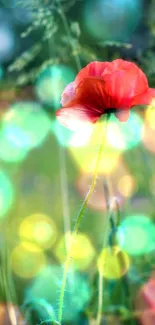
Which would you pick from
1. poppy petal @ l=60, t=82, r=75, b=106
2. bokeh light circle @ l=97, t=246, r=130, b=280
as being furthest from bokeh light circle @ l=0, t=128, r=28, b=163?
poppy petal @ l=60, t=82, r=75, b=106

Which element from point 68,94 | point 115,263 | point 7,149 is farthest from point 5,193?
point 68,94

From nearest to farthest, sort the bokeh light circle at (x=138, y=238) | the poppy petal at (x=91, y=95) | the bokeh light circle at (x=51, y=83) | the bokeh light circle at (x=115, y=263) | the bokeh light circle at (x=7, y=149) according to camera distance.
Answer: the poppy petal at (x=91, y=95) → the bokeh light circle at (x=115, y=263) → the bokeh light circle at (x=138, y=238) → the bokeh light circle at (x=51, y=83) → the bokeh light circle at (x=7, y=149)

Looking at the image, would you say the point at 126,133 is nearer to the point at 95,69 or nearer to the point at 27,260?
the point at 27,260

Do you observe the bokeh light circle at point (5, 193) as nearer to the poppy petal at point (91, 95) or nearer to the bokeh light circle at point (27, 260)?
the bokeh light circle at point (27, 260)

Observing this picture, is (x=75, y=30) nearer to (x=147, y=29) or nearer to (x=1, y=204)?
(x=147, y=29)

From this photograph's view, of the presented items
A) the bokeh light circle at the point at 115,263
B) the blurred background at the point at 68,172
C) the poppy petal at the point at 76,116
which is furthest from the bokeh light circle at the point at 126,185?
the poppy petal at the point at 76,116

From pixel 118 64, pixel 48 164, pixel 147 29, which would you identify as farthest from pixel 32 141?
pixel 118 64

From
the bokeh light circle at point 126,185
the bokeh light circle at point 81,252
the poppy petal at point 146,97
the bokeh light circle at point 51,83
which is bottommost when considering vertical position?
the bokeh light circle at point 81,252
